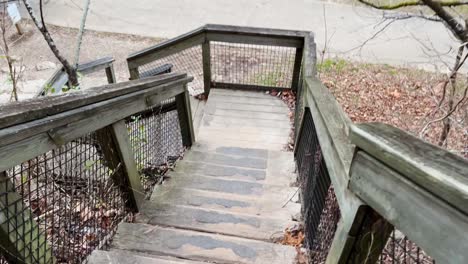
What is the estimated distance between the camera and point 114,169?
102 inches

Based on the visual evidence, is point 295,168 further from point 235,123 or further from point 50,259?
point 50,259

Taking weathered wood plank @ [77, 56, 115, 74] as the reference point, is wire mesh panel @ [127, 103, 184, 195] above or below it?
below

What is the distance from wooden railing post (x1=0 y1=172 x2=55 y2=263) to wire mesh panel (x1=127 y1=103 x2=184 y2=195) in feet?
5.02

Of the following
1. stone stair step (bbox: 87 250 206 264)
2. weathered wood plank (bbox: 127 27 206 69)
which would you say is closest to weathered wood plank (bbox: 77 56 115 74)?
weathered wood plank (bbox: 127 27 206 69)

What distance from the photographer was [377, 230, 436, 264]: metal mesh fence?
1.34 m

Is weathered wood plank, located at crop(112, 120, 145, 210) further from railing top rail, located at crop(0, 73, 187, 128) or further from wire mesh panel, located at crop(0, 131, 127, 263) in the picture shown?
railing top rail, located at crop(0, 73, 187, 128)

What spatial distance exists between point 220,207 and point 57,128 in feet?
5.91

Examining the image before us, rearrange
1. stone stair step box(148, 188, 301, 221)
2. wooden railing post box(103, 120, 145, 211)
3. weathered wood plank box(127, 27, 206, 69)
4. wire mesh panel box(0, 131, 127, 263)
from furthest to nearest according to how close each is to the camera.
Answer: weathered wood plank box(127, 27, 206, 69), stone stair step box(148, 188, 301, 221), wooden railing post box(103, 120, 145, 211), wire mesh panel box(0, 131, 127, 263)

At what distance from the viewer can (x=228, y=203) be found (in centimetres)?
327

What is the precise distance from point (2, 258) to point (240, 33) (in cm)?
488

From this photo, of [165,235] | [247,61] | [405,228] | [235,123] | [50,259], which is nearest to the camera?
[405,228]

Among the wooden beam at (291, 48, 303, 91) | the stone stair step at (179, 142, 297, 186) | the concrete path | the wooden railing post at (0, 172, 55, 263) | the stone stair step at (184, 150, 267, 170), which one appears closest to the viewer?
the wooden railing post at (0, 172, 55, 263)

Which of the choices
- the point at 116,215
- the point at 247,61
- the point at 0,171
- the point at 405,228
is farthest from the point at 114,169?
the point at 247,61

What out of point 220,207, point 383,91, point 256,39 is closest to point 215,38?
point 256,39
